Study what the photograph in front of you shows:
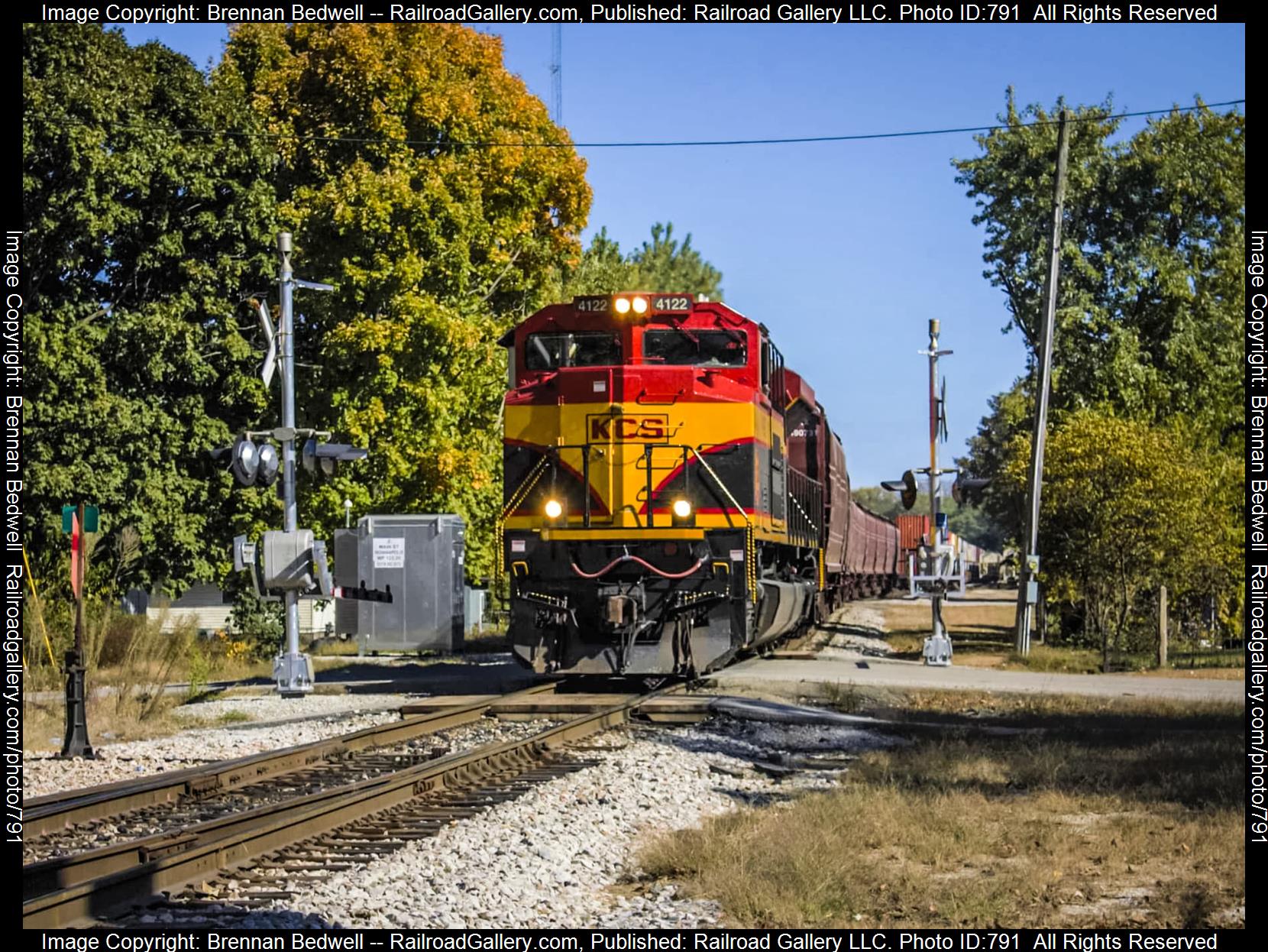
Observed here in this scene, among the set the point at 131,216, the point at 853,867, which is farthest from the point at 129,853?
the point at 131,216

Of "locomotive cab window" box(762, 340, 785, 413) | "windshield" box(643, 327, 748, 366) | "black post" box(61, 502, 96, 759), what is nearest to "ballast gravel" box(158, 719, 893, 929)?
"black post" box(61, 502, 96, 759)

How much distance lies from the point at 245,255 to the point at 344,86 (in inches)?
163

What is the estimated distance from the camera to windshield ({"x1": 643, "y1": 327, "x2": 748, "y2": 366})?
17172 mm

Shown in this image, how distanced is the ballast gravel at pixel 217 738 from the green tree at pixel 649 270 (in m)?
27.0

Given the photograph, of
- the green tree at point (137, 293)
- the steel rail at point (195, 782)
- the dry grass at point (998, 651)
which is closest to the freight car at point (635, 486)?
the steel rail at point (195, 782)

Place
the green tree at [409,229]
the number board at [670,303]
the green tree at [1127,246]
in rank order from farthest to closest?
the green tree at [1127,246], the green tree at [409,229], the number board at [670,303]

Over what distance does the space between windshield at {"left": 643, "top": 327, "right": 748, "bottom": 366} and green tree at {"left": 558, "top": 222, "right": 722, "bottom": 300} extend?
85.3 ft

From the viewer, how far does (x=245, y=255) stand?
2794 centimetres

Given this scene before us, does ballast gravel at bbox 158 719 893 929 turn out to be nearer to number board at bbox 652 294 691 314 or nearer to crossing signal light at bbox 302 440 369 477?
number board at bbox 652 294 691 314

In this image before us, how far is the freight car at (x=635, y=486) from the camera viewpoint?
16672 mm

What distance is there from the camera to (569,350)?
17.5 m

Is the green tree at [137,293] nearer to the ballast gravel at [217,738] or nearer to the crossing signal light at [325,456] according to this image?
the crossing signal light at [325,456]
